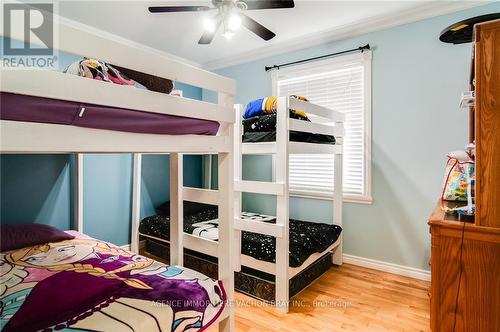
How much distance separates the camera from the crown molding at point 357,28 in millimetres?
2264

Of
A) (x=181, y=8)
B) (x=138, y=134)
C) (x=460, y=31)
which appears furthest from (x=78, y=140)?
(x=460, y=31)

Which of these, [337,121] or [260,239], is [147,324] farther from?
[337,121]

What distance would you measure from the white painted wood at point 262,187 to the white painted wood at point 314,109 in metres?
0.57

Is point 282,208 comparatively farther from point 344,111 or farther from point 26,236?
point 26,236

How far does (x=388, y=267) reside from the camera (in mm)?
2586

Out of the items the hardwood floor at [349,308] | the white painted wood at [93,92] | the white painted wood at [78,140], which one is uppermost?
the white painted wood at [93,92]

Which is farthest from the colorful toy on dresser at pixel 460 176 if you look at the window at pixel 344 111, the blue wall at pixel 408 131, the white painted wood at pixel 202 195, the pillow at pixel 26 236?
the pillow at pixel 26 236

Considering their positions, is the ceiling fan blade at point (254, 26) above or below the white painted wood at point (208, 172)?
above

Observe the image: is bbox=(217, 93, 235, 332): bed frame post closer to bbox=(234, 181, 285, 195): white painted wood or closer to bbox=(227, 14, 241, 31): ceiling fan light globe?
bbox=(234, 181, 285, 195): white painted wood

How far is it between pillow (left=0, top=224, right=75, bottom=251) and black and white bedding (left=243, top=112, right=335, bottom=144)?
1.55 metres

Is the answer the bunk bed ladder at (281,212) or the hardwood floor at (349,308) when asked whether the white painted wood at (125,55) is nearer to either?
the bunk bed ladder at (281,212)

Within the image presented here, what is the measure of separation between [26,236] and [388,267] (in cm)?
296

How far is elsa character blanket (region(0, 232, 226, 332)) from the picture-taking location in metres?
0.99

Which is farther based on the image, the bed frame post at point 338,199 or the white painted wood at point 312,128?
the bed frame post at point 338,199
